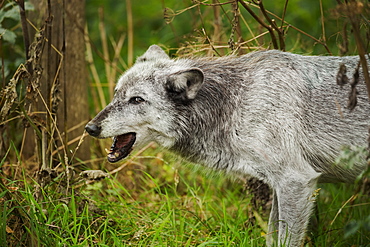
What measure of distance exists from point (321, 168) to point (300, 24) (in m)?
6.75

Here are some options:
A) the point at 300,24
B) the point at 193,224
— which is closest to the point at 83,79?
the point at 193,224

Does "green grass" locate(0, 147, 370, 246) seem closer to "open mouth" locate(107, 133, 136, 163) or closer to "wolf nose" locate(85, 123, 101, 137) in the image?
"open mouth" locate(107, 133, 136, 163)

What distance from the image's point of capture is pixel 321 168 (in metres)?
4.77

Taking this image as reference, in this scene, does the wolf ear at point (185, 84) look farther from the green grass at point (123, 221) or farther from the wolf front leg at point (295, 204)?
the wolf front leg at point (295, 204)

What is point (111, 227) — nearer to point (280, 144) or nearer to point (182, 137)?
point (182, 137)

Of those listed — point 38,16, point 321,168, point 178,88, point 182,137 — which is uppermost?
point 38,16

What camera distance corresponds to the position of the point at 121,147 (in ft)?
16.3

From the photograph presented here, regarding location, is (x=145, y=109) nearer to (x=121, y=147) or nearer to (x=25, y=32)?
(x=121, y=147)

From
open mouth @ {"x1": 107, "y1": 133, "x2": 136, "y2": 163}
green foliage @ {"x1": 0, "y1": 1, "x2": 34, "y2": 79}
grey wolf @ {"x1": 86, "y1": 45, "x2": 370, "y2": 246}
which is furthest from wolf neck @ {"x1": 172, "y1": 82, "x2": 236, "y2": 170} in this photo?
green foliage @ {"x1": 0, "y1": 1, "x2": 34, "y2": 79}

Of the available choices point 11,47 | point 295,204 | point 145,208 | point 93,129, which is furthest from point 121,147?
point 11,47

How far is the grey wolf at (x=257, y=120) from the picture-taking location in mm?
4539

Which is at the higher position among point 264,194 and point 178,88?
point 178,88

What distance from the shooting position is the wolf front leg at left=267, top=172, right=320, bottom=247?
4484mm

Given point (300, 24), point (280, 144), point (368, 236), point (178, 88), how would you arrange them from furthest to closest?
point (300, 24) < point (368, 236) < point (178, 88) < point (280, 144)
